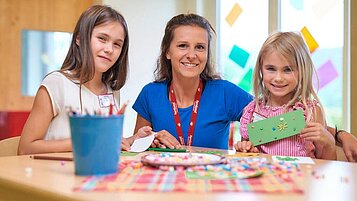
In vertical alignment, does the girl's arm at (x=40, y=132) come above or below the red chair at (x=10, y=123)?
above

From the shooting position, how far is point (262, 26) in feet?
11.9

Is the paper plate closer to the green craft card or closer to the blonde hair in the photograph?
the green craft card

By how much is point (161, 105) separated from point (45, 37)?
6.38ft

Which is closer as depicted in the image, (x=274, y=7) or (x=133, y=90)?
(x=274, y=7)

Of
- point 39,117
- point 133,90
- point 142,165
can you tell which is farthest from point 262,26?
point 142,165

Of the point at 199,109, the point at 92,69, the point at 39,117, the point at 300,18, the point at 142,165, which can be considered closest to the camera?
the point at 142,165

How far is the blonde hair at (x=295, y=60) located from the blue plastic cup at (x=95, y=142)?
97 cm

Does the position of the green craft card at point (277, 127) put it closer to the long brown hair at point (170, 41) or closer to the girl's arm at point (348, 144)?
the girl's arm at point (348, 144)

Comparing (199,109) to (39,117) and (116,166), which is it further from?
(116,166)

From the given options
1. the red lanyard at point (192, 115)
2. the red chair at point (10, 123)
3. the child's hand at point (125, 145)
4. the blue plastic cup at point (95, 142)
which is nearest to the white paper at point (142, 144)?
the child's hand at point (125, 145)

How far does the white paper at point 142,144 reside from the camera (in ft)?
5.10

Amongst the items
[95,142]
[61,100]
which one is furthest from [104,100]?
[95,142]

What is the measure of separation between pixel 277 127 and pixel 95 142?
2.50 feet

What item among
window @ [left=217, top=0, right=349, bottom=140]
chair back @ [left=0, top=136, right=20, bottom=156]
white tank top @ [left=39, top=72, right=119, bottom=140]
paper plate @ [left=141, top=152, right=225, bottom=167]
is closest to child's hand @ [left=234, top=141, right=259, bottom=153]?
paper plate @ [left=141, top=152, right=225, bottom=167]
